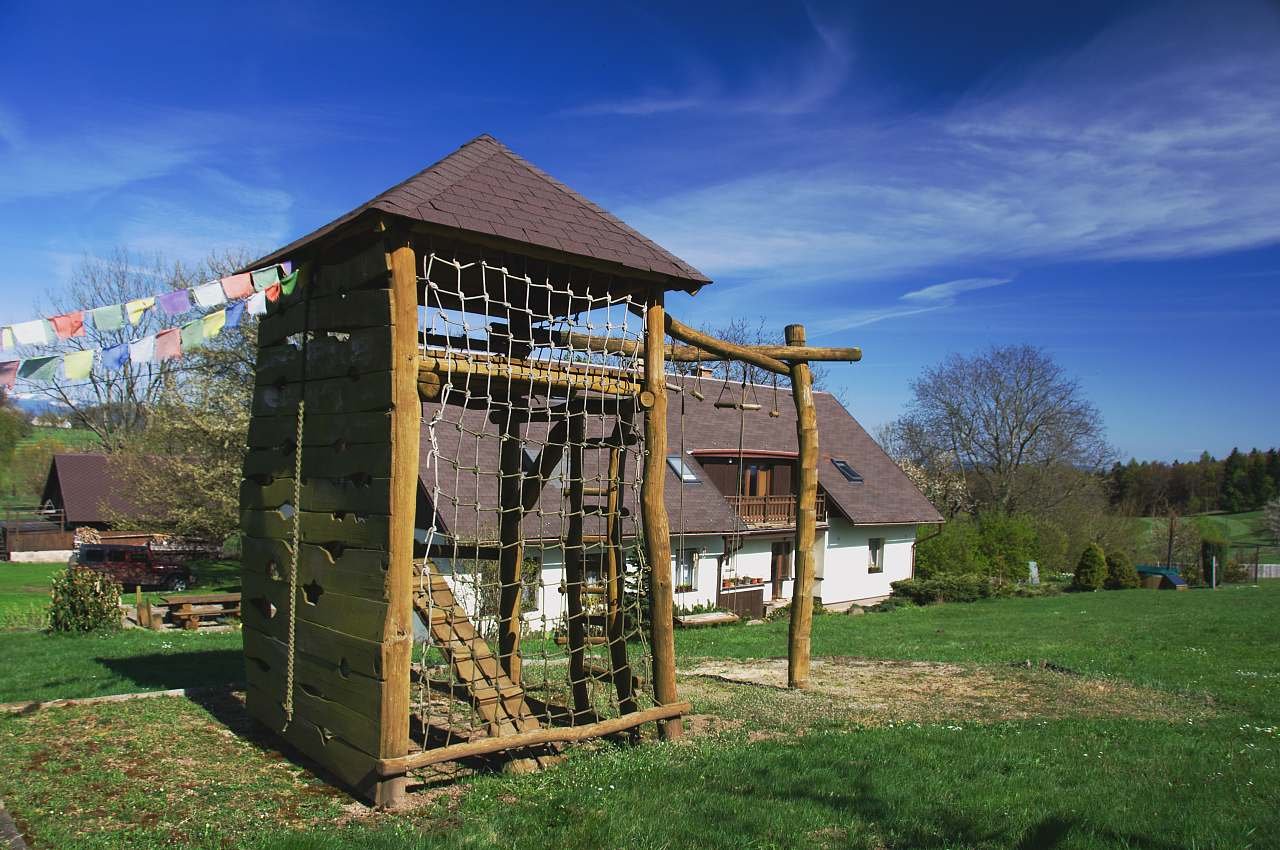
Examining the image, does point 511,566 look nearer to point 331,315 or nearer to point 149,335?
point 331,315

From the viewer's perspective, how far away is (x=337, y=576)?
715cm

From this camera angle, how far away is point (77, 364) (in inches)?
279

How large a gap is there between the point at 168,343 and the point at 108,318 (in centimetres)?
60

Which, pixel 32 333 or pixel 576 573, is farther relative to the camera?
pixel 576 573

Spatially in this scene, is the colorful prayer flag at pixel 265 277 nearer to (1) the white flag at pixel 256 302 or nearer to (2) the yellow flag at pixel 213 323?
(1) the white flag at pixel 256 302

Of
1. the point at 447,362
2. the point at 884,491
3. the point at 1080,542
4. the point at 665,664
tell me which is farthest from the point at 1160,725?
the point at 1080,542

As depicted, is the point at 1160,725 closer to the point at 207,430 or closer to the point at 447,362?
the point at 447,362

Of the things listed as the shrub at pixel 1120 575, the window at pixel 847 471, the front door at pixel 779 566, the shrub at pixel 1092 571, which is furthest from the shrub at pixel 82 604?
Result: the shrub at pixel 1120 575

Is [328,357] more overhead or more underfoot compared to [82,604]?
more overhead

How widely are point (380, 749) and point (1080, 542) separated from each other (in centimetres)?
4799

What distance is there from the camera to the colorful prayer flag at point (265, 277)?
7820 millimetres

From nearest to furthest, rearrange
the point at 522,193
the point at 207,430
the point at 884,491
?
the point at 522,193, the point at 207,430, the point at 884,491

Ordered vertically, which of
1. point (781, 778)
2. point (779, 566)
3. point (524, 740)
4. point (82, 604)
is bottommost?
point (779, 566)

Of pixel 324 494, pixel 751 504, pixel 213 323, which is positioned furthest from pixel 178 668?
pixel 751 504
